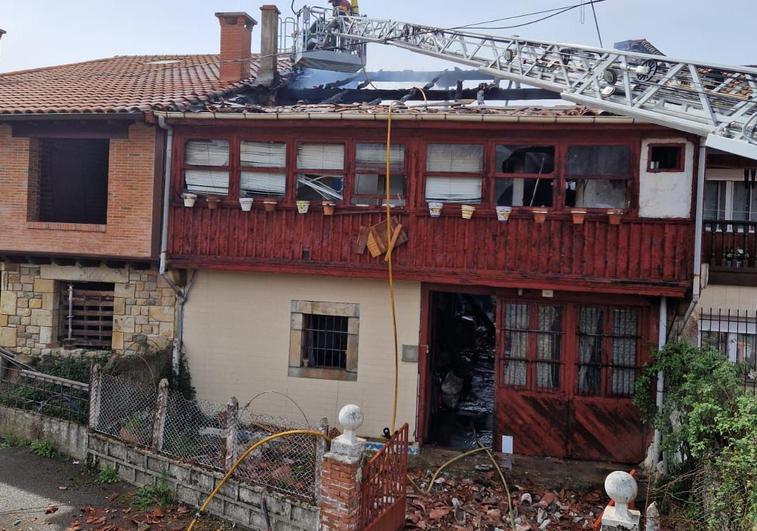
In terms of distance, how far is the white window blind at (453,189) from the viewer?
10.2 metres

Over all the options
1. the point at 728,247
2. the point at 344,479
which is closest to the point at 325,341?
the point at 344,479

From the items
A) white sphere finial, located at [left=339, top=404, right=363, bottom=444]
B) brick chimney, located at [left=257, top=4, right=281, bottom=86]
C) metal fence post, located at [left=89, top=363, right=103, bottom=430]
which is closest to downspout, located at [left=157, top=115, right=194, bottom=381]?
metal fence post, located at [left=89, top=363, right=103, bottom=430]

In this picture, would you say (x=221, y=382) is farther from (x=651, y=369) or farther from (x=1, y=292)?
(x=651, y=369)

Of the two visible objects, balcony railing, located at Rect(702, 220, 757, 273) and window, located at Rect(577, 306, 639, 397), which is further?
balcony railing, located at Rect(702, 220, 757, 273)

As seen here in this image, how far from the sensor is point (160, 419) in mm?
8625

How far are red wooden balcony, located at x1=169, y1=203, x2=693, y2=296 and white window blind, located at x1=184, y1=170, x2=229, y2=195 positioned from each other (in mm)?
378

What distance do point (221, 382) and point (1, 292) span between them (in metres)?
4.94

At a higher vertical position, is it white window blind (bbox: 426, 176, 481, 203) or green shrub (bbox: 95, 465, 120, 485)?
white window blind (bbox: 426, 176, 481, 203)

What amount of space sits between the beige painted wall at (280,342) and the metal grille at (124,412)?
180 centimetres

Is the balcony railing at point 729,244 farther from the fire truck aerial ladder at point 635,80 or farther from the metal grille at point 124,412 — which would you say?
the metal grille at point 124,412

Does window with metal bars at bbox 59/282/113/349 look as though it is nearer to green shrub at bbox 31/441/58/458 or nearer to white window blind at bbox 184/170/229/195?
green shrub at bbox 31/441/58/458

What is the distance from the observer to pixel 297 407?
1104cm

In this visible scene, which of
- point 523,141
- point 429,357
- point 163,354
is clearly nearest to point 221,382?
point 163,354

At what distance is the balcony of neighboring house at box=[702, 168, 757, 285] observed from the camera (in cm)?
1052
